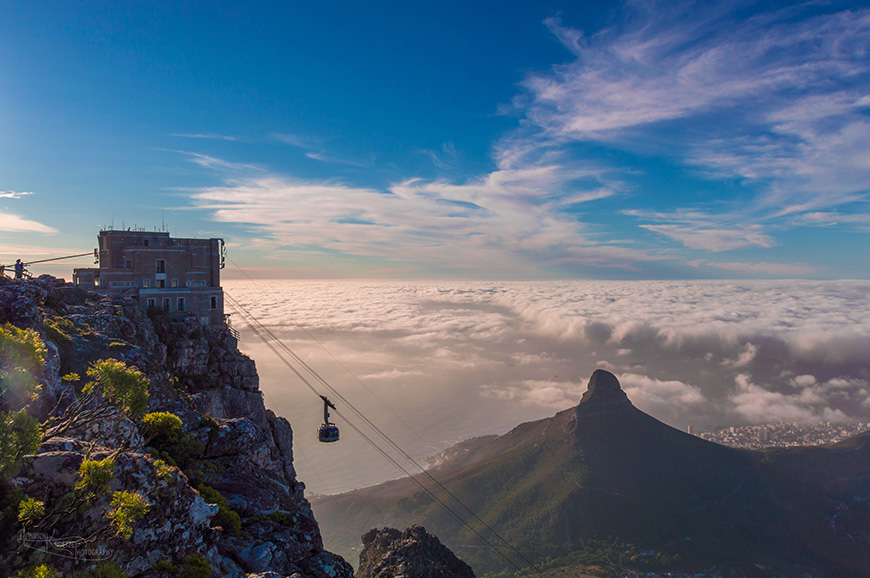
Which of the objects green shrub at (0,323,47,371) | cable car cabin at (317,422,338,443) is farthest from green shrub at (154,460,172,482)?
cable car cabin at (317,422,338,443)

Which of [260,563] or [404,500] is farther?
[404,500]

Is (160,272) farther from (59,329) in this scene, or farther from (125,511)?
(125,511)

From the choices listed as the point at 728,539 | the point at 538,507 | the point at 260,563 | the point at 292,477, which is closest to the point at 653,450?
the point at 728,539

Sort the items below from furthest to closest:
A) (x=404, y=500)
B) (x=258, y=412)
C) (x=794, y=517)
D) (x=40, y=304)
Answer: (x=404, y=500) < (x=794, y=517) < (x=258, y=412) < (x=40, y=304)

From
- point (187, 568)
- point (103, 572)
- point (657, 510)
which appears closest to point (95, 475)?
point (103, 572)

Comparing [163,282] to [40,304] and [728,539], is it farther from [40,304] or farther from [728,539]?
[728,539]

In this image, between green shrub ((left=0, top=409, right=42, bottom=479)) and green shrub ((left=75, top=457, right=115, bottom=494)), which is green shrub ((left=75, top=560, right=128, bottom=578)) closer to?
green shrub ((left=75, top=457, right=115, bottom=494))
